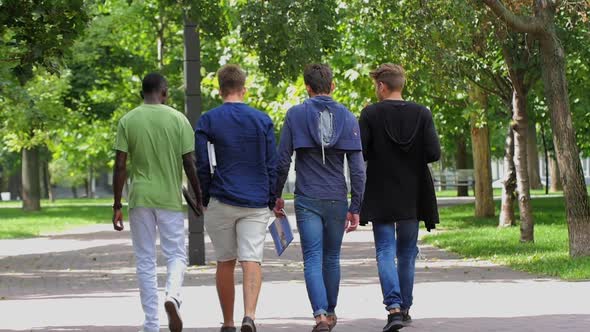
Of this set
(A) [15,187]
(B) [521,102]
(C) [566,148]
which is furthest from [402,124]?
(A) [15,187]

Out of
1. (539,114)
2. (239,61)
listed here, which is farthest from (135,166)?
(539,114)

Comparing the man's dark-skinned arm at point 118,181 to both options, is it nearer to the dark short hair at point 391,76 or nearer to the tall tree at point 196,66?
the dark short hair at point 391,76

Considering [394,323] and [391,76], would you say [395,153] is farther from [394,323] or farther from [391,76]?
[394,323]

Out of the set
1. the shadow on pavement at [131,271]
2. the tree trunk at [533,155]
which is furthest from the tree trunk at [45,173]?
the shadow on pavement at [131,271]

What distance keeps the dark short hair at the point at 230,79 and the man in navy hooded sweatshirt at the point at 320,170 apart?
39 centimetres

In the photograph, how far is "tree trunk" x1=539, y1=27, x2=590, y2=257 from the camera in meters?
15.1

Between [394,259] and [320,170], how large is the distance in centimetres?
85

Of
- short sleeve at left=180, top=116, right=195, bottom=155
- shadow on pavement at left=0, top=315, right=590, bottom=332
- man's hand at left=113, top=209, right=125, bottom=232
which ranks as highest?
short sleeve at left=180, top=116, right=195, bottom=155

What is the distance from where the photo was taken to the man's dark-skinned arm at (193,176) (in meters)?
8.56

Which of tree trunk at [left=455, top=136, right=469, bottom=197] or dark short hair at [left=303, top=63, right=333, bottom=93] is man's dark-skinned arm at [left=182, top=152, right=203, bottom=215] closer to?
dark short hair at [left=303, top=63, right=333, bottom=93]

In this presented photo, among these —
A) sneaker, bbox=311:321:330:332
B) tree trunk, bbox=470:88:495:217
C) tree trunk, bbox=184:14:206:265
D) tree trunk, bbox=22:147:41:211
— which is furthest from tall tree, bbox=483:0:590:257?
tree trunk, bbox=22:147:41:211

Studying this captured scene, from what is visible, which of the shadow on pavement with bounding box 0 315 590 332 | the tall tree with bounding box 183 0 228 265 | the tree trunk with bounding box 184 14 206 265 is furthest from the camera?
the tree trunk with bounding box 184 14 206 265

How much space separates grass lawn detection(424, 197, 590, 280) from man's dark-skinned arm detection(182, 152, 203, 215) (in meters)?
5.61

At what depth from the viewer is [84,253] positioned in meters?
21.8
